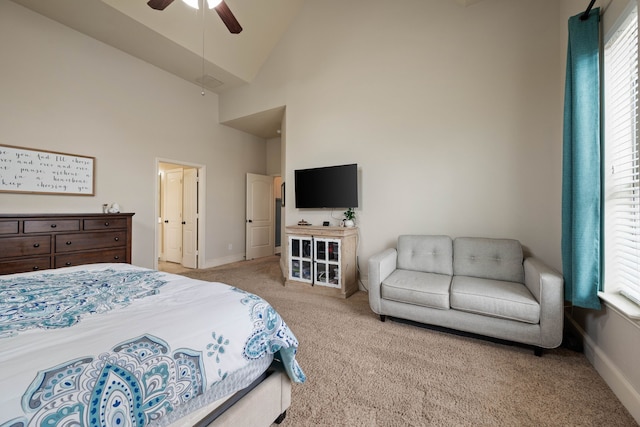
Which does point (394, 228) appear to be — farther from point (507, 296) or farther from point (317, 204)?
point (507, 296)

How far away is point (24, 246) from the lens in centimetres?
266

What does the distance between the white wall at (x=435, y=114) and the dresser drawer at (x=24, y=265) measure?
9.68ft

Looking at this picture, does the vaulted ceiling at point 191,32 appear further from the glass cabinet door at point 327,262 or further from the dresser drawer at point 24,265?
the dresser drawer at point 24,265

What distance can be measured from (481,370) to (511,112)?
251 centimetres

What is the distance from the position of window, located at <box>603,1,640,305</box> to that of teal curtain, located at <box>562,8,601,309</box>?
72 mm

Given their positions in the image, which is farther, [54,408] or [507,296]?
[507,296]

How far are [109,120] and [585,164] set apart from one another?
5.28 m

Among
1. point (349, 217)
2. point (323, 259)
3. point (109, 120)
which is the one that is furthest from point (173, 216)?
point (349, 217)

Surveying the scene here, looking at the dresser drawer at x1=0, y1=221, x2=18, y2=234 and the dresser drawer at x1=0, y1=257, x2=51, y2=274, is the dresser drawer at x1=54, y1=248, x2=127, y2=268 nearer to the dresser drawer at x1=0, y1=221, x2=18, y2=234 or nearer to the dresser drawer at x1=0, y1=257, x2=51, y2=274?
the dresser drawer at x1=0, y1=257, x2=51, y2=274

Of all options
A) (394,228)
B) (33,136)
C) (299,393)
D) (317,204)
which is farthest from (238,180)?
(299,393)

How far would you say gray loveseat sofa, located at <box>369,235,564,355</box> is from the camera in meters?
1.87

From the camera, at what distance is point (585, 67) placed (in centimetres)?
180

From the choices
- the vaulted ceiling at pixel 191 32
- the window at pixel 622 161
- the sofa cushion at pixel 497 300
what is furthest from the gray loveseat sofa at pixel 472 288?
the vaulted ceiling at pixel 191 32

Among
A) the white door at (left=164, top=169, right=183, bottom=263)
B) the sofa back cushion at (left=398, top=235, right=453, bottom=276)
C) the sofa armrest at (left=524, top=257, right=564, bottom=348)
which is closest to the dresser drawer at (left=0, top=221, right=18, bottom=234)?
the white door at (left=164, top=169, right=183, bottom=263)
